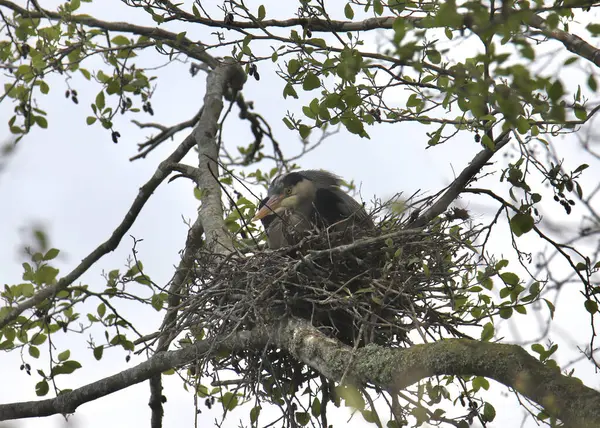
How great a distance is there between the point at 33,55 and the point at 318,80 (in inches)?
101

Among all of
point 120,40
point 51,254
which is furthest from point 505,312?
point 120,40

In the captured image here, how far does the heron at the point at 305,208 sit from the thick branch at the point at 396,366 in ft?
2.50

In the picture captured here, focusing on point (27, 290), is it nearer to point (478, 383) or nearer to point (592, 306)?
point (478, 383)

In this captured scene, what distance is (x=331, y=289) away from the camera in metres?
4.03

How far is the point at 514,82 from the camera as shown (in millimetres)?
2162

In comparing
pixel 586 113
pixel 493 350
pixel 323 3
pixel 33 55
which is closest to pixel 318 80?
pixel 323 3

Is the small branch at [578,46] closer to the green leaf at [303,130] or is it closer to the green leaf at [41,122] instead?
the green leaf at [303,130]

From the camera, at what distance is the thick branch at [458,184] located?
393 centimetres

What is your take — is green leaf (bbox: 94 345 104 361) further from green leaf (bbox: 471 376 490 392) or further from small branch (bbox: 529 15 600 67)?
small branch (bbox: 529 15 600 67)

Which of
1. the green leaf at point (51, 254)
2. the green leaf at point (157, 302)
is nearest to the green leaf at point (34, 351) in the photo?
the green leaf at point (51, 254)

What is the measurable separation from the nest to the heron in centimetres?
23

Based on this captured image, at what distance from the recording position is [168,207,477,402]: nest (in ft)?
12.2

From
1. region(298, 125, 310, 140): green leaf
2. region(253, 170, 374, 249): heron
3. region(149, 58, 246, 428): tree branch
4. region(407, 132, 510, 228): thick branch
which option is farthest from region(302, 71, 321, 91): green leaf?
region(407, 132, 510, 228): thick branch

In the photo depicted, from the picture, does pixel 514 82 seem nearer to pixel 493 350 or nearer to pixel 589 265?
pixel 493 350
